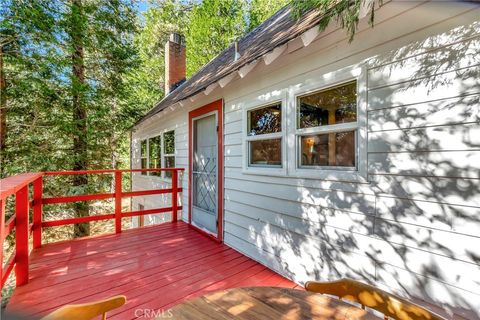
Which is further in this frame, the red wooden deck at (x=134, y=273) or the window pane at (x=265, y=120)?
the window pane at (x=265, y=120)

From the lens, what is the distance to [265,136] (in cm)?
331

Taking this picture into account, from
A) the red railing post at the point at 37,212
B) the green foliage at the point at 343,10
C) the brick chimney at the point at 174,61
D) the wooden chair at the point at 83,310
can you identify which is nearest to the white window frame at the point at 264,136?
the green foliage at the point at 343,10

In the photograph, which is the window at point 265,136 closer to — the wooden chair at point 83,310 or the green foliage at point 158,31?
the wooden chair at point 83,310

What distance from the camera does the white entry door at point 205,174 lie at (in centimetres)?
442

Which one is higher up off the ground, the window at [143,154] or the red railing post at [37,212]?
the window at [143,154]

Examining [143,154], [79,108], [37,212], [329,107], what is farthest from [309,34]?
[143,154]

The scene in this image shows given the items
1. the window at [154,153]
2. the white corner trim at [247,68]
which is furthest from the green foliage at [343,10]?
the window at [154,153]

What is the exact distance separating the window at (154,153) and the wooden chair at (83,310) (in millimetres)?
6499

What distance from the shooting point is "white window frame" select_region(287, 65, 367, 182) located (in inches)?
83.8

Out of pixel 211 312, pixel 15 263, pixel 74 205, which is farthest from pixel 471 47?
pixel 74 205

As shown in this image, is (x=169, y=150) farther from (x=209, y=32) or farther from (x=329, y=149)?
(x=209, y=32)

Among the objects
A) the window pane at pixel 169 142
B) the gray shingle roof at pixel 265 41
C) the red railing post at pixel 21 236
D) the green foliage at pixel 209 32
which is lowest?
the red railing post at pixel 21 236

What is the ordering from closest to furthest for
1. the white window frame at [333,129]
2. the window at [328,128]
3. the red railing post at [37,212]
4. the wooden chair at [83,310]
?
the wooden chair at [83,310], the white window frame at [333,129], the window at [328,128], the red railing post at [37,212]

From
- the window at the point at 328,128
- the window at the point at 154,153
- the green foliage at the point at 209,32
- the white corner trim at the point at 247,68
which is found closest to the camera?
the window at the point at 328,128
